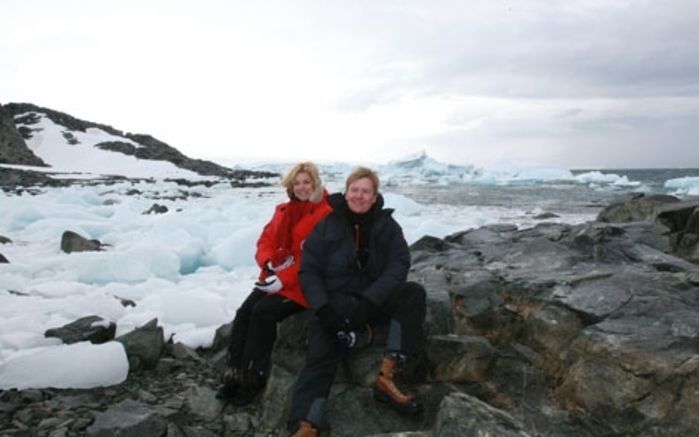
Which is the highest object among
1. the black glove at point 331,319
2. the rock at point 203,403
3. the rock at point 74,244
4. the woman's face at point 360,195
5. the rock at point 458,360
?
the woman's face at point 360,195

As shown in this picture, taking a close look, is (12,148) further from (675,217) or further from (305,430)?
(305,430)

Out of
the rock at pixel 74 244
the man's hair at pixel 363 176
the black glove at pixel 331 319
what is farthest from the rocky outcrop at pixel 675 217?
the rock at pixel 74 244

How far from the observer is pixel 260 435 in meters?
3.78

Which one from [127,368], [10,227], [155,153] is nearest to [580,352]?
[127,368]

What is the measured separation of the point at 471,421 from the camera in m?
2.54

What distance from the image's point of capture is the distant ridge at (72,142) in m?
44.0

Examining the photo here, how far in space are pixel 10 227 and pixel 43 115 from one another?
58.2 m

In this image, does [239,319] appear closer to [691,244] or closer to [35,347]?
[35,347]

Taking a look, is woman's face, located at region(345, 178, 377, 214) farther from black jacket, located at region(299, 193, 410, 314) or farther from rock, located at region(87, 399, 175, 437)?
Answer: rock, located at region(87, 399, 175, 437)

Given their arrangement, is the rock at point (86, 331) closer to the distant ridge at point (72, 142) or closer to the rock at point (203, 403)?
the rock at point (203, 403)

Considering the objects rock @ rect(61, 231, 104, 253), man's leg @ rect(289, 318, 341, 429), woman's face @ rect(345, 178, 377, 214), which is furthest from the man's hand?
rock @ rect(61, 231, 104, 253)

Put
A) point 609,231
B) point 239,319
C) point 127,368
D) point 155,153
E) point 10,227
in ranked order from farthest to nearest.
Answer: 1. point 155,153
2. point 10,227
3. point 609,231
4. point 127,368
5. point 239,319

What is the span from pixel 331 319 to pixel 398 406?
71 centimetres

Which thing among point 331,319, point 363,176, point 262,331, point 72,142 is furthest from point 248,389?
point 72,142
